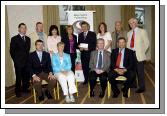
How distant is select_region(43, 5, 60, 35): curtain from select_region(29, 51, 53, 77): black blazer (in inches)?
114

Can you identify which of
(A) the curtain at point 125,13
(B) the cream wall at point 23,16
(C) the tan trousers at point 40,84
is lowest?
(C) the tan trousers at point 40,84

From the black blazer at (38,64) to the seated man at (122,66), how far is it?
120cm

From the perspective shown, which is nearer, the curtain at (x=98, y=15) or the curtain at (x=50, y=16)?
the curtain at (x=50, y=16)

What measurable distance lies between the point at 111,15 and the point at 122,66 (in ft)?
15.8

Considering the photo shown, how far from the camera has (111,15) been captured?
10.4 metres

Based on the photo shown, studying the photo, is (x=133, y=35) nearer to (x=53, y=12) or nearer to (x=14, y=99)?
(x=14, y=99)

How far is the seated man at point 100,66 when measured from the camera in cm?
581

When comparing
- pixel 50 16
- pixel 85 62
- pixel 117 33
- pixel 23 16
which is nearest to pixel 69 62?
pixel 85 62

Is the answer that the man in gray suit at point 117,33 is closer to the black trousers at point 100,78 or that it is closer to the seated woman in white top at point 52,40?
the black trousers at point 100,78

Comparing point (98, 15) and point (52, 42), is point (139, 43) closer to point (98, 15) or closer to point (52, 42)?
point (52, 42)

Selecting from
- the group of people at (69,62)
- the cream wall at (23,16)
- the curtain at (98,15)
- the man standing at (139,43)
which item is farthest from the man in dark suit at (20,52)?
the curtain at (98,15)

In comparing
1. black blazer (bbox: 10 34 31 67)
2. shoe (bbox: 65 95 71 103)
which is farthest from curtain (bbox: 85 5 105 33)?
shoe (bbox: 65 95 71 103)

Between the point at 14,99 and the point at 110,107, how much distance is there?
210 cm

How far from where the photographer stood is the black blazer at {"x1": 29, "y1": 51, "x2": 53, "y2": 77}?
18.9 ft
